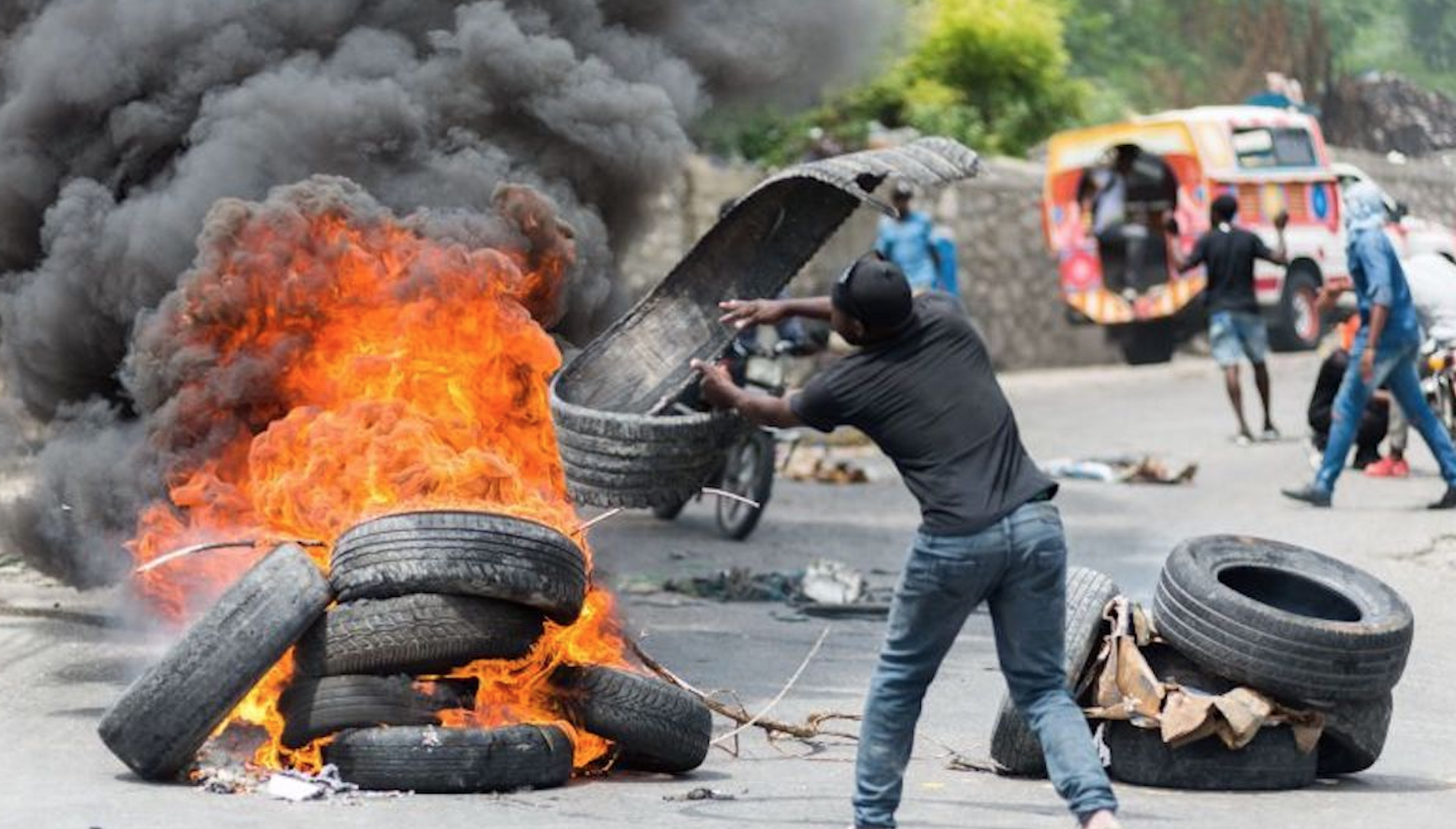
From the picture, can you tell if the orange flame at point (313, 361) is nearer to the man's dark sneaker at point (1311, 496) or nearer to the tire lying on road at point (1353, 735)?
the tire lying on road at point (1353, 735)

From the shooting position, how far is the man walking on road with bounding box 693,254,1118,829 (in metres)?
6.78

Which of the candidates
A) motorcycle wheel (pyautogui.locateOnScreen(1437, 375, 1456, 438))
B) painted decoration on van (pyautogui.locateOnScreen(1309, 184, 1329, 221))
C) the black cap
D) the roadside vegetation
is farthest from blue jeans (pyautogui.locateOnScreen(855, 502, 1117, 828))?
painted decoration on van (pyautogui.locateOnScreen(1309, 184, 1329, 221))

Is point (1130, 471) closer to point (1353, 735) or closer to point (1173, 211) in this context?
point (1173, 211)

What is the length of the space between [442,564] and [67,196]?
4485mm

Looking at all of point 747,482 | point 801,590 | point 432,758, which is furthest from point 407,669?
point 747,482

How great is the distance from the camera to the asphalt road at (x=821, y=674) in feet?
24.0

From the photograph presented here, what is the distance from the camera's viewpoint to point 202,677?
291 inches

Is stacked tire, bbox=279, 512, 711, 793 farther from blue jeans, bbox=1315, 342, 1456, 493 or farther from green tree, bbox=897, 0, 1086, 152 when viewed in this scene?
green tree, bbox=897, 0, 1086, 152

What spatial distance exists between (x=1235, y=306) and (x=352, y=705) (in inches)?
543

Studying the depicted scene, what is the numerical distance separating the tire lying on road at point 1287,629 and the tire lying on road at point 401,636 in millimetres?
2299

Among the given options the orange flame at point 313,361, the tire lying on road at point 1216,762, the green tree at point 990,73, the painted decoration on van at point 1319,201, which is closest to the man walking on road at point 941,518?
the tire lying on road at point 1216,762

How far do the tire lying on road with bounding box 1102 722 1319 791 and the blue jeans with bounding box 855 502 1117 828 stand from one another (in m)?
0.98

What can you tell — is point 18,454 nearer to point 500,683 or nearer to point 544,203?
point 544,203

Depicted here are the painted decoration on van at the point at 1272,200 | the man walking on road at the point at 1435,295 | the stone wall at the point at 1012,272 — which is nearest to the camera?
the man walking on road at the point at 1435,295
